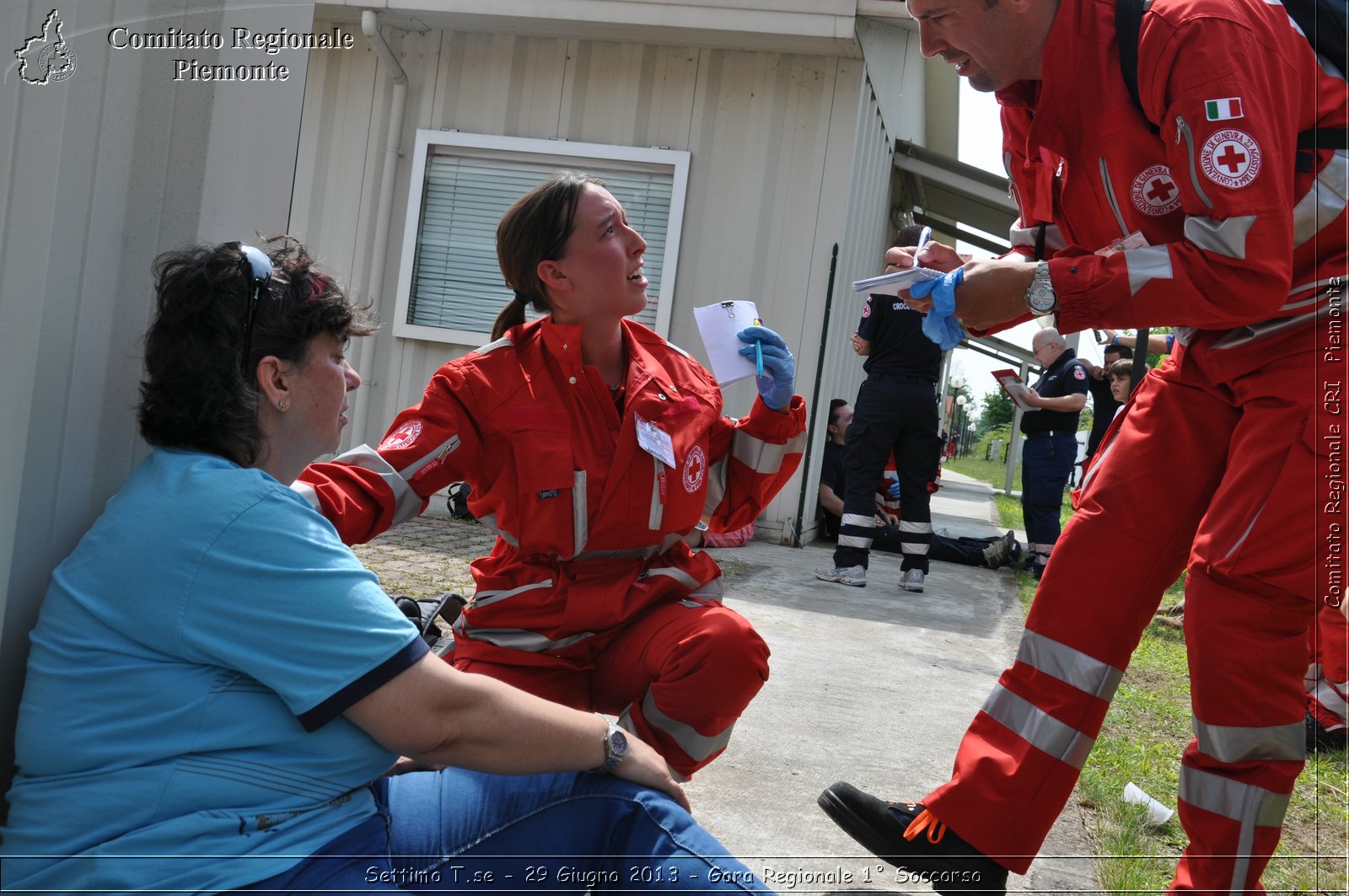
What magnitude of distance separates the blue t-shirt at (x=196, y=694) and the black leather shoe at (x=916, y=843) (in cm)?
119

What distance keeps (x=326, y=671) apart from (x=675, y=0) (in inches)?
276

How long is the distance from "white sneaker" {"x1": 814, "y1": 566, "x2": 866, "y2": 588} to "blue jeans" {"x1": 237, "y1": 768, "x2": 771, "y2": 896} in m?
5.02

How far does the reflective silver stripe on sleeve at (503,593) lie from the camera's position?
217 cm

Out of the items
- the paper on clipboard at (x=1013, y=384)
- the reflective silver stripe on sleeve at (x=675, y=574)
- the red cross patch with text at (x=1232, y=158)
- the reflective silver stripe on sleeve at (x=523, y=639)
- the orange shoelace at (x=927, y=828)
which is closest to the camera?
the red cross patch with text at (x=1232, y=158)

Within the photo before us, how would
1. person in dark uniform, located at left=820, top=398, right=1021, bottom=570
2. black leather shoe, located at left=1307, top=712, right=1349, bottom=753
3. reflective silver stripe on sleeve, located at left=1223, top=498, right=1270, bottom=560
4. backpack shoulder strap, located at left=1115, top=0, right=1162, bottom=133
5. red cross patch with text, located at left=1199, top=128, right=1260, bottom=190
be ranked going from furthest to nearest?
person in dark uniform, located at left=820, top=398, right=1021, bottom=570 → black leather shoe, located at left=1307, top=712, right=1349, bottom=753 → backpack shoulder strap, located at left=1115, top=0, right=1162, bottom=133 → reflective silver stripe on sleeve, located at left=1223, top=498, right=1270, bottom=560 → red cross patch with text, located at left=1199, top=128, right=1260, bottom=190

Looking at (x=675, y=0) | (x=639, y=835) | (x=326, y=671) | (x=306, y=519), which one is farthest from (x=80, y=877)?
(x=675, y=0)

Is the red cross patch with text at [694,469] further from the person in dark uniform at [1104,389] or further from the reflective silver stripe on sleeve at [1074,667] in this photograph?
the person in dark uniform at [1104,389]

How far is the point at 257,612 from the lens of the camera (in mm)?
1289

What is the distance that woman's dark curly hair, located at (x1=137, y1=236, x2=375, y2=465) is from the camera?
146cm

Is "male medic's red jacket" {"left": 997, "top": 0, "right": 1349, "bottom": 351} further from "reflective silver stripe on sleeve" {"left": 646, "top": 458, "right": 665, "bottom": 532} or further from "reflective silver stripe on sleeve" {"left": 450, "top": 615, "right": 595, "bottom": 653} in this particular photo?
"reflective silver stripe on sleeve" {"left": 450, "top": 615, "right": 595, "bottom": 653}

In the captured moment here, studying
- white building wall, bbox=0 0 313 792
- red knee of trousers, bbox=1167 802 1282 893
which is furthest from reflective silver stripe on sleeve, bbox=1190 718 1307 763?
white building wall, bbox=0 0 313 792

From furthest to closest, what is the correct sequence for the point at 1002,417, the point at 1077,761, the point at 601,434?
the point at 1002,417
the point at 601,434
the point at 1077,761

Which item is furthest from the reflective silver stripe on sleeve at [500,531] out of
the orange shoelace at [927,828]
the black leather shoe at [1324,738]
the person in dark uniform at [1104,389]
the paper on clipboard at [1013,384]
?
the person in dark uniform at [1104,389]

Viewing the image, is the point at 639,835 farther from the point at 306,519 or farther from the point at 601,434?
the point at 601,434
